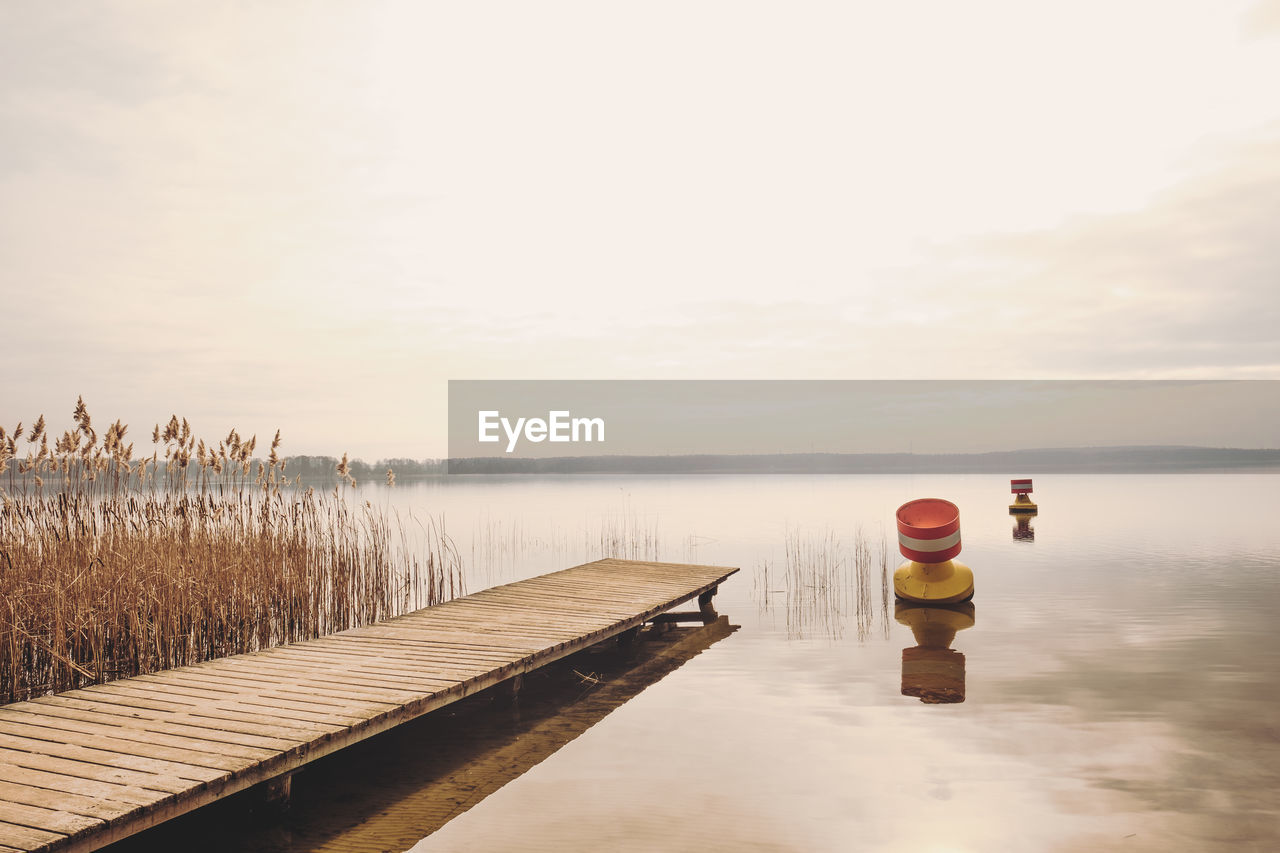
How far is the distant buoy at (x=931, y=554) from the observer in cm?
1161

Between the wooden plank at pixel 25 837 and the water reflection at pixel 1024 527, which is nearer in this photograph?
the wooden plank at pixel 25 837

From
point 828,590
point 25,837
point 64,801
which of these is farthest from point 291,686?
point 828,590

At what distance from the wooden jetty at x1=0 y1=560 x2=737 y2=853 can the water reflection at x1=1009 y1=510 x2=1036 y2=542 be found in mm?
17961

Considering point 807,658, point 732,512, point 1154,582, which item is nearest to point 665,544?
point 1154,582

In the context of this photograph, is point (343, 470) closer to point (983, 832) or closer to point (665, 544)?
point (983, 832)

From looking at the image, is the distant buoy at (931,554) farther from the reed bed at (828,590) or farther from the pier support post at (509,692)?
the pier support post at (509,692)

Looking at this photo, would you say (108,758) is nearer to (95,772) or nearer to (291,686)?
(95,772)

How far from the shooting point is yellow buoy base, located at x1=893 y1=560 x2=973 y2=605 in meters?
12.0

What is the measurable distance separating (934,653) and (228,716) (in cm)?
736

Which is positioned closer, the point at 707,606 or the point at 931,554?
the point at 931,554

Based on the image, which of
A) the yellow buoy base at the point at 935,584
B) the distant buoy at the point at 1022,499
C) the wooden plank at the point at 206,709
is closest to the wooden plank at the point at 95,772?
the wooden plank at the point at 206,709

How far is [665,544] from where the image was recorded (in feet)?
68.8

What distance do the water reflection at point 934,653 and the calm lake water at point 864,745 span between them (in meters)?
A: 0.05

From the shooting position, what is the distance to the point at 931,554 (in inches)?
461
